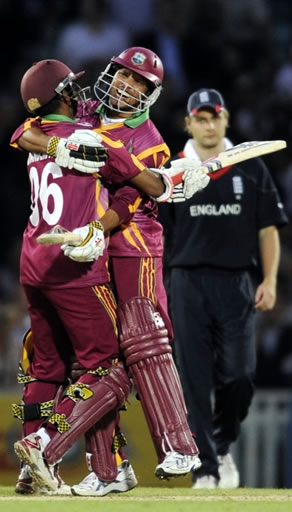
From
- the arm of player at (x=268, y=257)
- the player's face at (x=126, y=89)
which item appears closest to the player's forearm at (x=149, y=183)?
the player's face at (x=126, y=89)

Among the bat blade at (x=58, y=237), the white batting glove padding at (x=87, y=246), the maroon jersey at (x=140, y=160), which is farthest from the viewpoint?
the maroon jersey at (x=140, y=160)

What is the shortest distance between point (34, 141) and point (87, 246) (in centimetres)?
55

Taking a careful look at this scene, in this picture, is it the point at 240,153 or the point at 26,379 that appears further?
the point at 240,153

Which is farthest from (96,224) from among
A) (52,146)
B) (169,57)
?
(169,57)

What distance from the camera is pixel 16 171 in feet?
36.8

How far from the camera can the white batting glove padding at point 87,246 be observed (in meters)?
5.60

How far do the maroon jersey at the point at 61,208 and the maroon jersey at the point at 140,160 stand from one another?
195 millimetres

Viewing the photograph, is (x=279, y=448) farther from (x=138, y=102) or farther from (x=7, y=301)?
(x=138, y=102)

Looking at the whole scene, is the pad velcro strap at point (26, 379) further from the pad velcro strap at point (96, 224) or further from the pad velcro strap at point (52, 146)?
the pad velcro strap at point (52, 146)

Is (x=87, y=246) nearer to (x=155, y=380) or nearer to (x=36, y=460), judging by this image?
(x=155, y=380)

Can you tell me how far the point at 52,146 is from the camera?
5742 millimetres

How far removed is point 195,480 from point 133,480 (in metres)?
1.26

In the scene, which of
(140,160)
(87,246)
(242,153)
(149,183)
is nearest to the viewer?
(87,246)

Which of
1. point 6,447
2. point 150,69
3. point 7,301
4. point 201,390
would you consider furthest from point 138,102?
point 7,301
